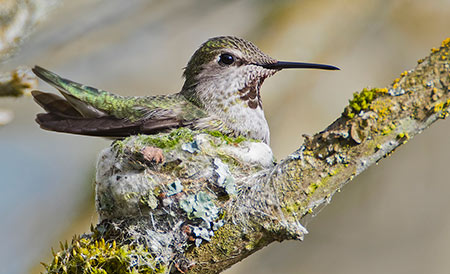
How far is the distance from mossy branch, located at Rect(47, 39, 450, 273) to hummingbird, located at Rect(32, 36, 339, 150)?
0.99 feet

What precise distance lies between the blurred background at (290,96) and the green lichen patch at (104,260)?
2630 millimetres

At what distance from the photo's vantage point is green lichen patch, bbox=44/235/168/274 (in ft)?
9.51

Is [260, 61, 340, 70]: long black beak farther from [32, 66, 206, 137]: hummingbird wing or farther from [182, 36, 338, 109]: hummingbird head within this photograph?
[32, 66, 206, 137]: hummingbird wing

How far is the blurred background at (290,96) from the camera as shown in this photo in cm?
606

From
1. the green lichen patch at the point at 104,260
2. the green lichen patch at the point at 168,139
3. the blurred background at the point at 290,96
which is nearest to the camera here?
the green lichen patch at the point at 104,260

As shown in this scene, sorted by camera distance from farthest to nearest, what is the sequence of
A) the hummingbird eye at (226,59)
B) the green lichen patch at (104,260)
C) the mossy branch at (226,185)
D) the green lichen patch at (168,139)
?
the hummingbird eye at (226,59) < the green lichen patch at (168,139) < the green lichen patch at (104,260) < the mossy branch at (226,185)

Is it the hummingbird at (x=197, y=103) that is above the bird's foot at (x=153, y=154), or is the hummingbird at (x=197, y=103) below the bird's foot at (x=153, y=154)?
above

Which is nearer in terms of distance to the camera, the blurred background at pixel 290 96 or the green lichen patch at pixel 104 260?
the green lichen patch at pixel 104 260

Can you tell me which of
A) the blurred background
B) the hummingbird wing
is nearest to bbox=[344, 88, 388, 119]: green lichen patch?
the hummingbird wing

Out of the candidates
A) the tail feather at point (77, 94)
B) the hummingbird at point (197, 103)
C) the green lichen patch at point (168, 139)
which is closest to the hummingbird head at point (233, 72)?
the hummingbird at point (197, 103)

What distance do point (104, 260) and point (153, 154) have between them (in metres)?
0.78

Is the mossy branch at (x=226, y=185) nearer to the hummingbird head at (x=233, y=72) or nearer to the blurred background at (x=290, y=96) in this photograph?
the hummingbird head at (x=233, y=72)

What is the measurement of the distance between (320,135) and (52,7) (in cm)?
172

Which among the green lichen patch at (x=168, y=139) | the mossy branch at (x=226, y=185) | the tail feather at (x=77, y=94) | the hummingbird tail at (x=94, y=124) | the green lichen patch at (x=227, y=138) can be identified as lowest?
the mossy branch at (x=226, y=185)
